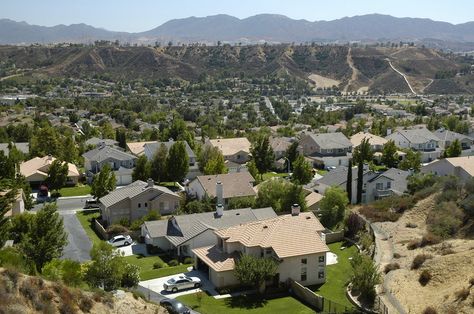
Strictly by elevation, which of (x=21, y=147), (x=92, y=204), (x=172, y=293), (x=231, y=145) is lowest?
(x=231, y=145)

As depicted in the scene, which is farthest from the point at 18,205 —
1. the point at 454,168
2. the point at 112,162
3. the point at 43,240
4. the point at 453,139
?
the point at 453,139

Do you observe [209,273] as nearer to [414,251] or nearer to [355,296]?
[355,296]

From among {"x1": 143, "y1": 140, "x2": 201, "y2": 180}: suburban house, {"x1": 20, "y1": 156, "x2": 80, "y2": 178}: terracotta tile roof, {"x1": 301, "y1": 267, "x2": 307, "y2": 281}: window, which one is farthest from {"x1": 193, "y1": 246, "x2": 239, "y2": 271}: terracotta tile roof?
{"x1": 20, "y1": 156, "x2": 80, "y2": 178}: terracotta tile roof

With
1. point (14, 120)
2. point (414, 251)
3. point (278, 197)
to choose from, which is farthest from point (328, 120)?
point (414, 251)

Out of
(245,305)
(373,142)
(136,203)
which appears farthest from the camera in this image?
(373,142)

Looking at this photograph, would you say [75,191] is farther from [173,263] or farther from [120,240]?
[173,263]

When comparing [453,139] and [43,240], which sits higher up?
[43,240]

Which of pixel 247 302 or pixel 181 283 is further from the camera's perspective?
pixel 181 283
